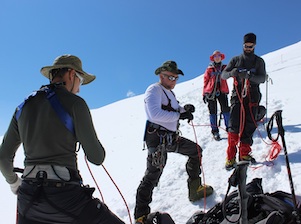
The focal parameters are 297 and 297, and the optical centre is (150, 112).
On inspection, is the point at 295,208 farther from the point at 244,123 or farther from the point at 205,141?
the point at 205,141

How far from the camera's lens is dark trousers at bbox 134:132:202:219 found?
428 centimetres

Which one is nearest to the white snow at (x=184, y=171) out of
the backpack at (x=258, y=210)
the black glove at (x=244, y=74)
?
the backpack at (x=258, y=210)

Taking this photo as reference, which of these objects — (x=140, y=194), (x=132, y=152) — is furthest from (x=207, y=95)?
(x=140, y=194)

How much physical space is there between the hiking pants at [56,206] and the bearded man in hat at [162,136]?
1.83 m

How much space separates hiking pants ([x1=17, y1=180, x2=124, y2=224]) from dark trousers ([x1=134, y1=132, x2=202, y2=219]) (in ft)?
5.93

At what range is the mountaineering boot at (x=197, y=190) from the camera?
4.72m

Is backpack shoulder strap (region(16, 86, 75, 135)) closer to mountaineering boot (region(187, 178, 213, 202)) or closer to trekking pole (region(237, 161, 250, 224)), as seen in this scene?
trekking pole (region(237, 161, 250, 224))

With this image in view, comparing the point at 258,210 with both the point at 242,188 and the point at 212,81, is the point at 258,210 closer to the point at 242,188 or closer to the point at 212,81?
the point at 242,188

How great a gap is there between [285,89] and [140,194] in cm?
831

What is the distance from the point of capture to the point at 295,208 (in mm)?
2635

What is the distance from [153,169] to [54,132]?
7.15ft

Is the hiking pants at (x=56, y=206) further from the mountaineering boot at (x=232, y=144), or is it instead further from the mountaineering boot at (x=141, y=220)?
the mountaineering boot at (x=232, y=144)

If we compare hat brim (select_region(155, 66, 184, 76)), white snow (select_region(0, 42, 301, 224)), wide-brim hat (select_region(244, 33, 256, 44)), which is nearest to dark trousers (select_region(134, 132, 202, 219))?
white snow (select_region(0, 42, 301, 224))

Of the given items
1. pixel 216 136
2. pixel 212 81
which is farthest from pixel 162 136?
pixel 212 81
